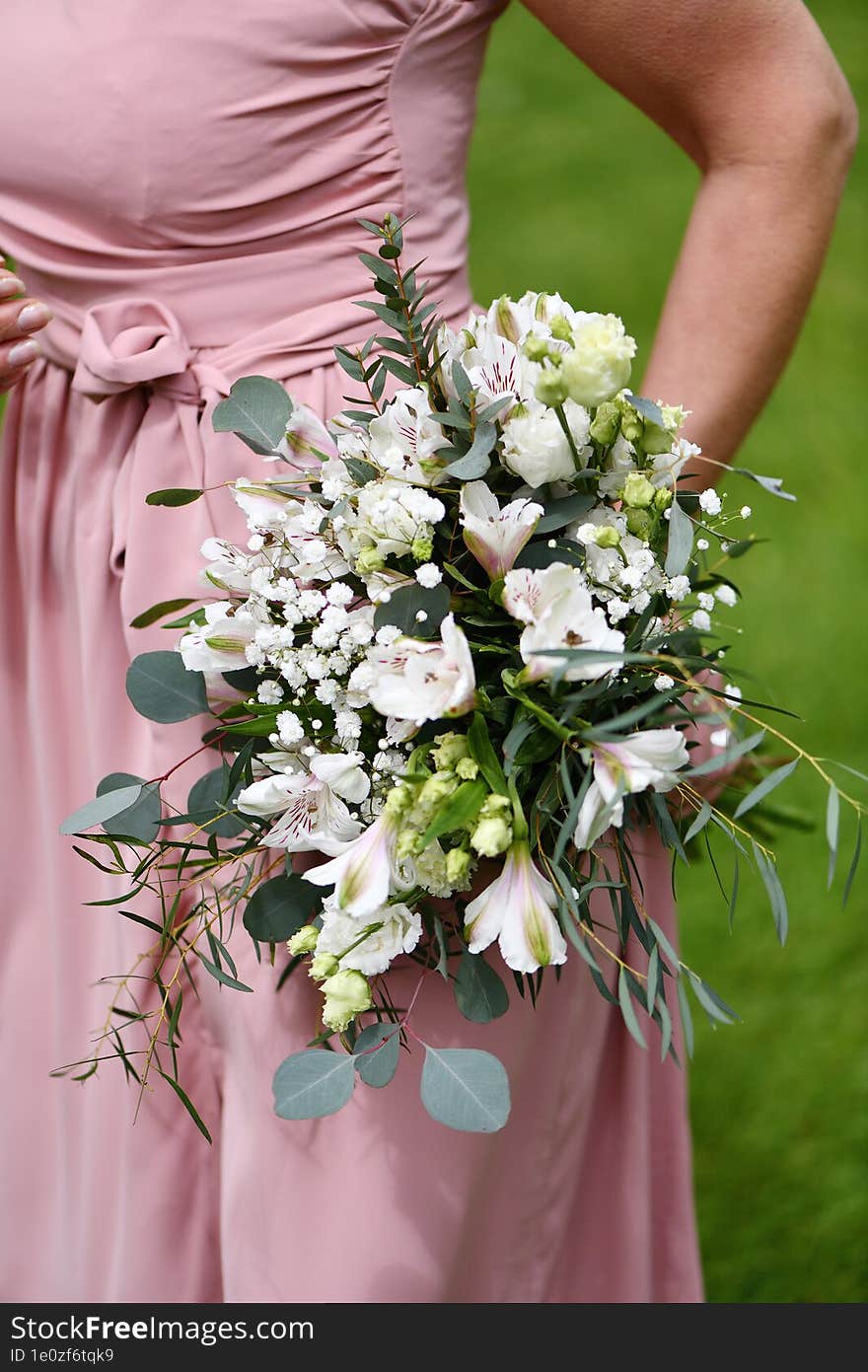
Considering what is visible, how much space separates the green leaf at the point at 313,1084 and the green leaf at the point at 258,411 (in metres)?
0.42

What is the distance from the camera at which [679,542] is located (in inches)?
33.7

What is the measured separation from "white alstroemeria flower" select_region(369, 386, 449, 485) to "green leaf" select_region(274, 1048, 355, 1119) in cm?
39

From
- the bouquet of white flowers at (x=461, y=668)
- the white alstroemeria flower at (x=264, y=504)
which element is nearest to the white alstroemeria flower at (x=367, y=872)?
the bouquet of white flowers at (x=461, y=668)

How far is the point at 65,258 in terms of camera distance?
1136 millimetres

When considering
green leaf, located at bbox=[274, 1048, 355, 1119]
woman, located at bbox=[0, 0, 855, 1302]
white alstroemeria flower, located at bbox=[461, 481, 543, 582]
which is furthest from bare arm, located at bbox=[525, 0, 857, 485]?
green leaf, located at bbox=[274, 1048, 355, 1119]

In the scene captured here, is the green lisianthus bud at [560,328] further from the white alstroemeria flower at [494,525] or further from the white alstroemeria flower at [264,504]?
the white alstroemeria flower at [264,504]

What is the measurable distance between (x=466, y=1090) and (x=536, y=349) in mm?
473

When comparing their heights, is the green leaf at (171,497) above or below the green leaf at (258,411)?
below

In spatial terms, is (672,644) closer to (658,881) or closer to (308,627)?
(308,627)

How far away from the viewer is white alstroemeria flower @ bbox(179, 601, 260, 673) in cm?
88

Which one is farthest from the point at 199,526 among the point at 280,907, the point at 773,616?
the point at 773,616

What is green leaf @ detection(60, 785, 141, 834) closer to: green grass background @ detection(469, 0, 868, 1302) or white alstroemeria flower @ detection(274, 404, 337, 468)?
white alstroemeria flower @ detection(274, 404, 337, 468)

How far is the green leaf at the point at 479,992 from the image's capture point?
2.97 ft

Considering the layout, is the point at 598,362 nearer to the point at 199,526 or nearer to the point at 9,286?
the point at 199,526
